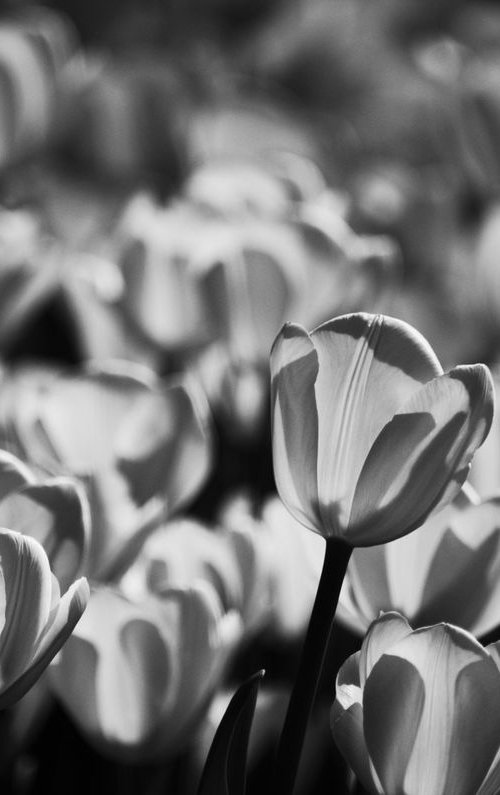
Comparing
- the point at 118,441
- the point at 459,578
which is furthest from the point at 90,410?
the point at 459,578

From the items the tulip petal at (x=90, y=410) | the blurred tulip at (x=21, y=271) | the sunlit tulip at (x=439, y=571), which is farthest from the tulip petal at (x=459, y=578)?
the blurred tulip at (x=21, y=271)

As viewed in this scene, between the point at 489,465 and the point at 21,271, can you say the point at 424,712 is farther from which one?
the point at 21,271

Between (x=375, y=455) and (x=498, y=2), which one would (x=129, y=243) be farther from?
(x=498, y=2)

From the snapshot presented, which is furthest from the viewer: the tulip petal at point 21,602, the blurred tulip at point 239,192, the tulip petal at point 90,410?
the blurred tulip at point 239,192

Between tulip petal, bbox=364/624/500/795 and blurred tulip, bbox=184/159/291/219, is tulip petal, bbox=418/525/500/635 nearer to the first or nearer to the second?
tulip petal, bbox=364/624/500/795

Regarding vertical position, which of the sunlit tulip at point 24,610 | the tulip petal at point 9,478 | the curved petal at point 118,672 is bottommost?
the curved petal at point 118,672

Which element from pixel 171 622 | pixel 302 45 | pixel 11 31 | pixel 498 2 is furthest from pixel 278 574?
pixel 498 2

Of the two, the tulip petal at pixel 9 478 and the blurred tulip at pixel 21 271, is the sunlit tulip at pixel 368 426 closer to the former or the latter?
the tulip petal at pixel 9 478
